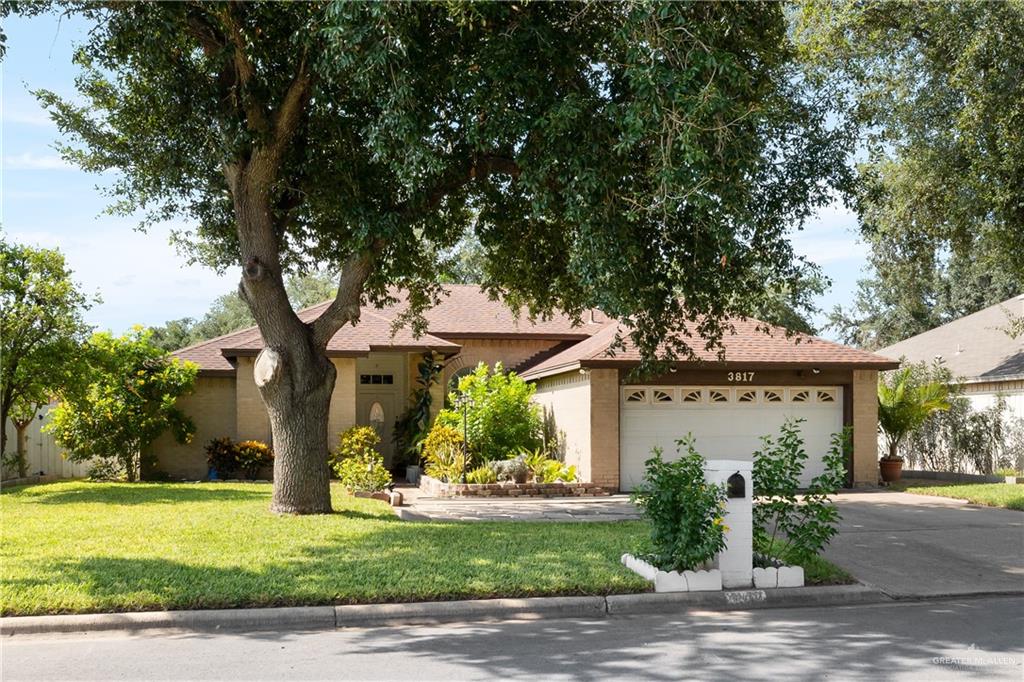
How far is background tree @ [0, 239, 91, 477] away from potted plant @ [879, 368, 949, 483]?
1872cm

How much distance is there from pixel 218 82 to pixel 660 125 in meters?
6.90

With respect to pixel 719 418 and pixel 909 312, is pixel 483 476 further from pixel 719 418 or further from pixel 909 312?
pixel 909 312

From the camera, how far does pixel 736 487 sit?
8.94 meters

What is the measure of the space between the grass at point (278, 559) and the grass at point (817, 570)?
1649 mm

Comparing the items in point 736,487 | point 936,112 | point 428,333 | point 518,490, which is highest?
point 936,112

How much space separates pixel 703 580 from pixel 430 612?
2.72 metres

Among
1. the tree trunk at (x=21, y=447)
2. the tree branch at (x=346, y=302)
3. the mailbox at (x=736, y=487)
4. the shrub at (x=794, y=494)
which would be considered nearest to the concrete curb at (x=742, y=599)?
the shrub at (x=794, y=494)

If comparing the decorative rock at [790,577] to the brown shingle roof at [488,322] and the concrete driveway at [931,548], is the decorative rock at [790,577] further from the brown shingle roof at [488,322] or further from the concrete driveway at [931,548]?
the brown shingle roof at [488,322]

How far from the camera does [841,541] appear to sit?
11773mm

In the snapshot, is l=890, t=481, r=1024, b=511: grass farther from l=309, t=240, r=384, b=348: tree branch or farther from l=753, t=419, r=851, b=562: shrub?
l=309, t=240, r=384, b=348: tree branch

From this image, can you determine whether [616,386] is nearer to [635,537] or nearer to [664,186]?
[635,537]

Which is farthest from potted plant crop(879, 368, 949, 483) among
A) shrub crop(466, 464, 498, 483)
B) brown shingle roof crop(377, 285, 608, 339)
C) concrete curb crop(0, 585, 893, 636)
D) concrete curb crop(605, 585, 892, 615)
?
concrete curb crop(0, 585, 893, 636)

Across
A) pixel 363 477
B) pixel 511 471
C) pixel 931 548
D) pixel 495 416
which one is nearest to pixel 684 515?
pixel 931 548

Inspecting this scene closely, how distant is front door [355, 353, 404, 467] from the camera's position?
1000 inches
